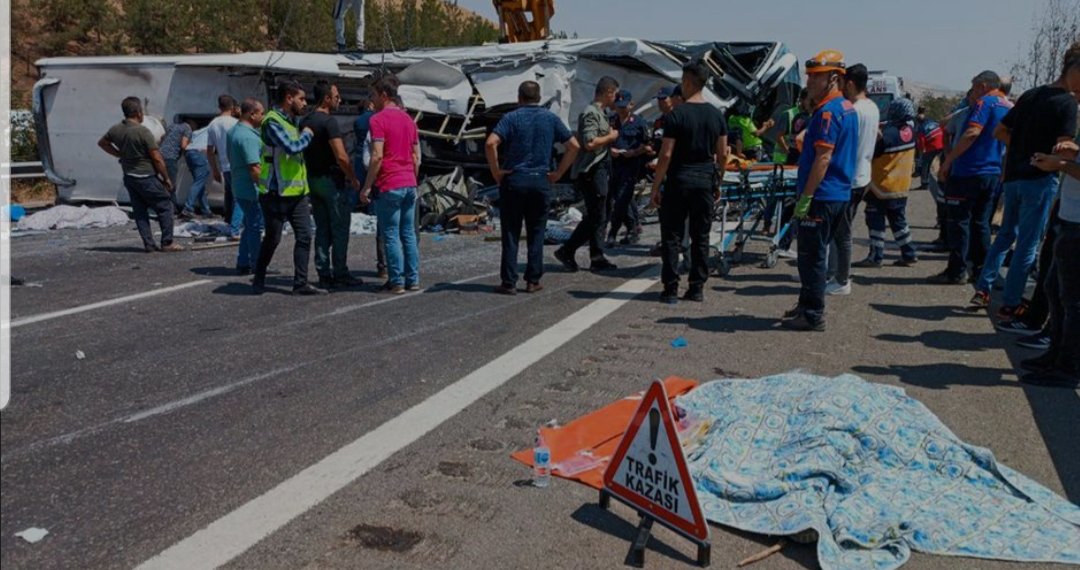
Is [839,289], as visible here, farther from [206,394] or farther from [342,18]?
[342,18]

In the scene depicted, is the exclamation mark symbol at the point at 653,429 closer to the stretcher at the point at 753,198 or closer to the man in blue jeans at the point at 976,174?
the stretcher at the point at 753,198

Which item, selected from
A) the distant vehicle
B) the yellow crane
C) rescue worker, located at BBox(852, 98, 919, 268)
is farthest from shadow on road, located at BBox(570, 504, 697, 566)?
the distant vehicle

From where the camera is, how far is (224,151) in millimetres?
11352

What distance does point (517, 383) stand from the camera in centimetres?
526

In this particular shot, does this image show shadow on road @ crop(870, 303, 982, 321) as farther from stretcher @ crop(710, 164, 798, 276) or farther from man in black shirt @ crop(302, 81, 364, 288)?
A: man in black shirt @ crop(302, 81, 364, 288)

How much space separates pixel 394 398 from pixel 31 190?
1964cm

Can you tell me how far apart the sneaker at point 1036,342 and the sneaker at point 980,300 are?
1024 millimetres

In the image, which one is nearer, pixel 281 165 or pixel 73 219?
pixel 281 165

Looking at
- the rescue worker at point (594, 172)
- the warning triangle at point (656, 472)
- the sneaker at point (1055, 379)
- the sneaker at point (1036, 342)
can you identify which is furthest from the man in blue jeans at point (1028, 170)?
the warning triangle at point (656, 472)

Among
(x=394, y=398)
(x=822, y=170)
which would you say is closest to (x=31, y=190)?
(x=394, y=398)

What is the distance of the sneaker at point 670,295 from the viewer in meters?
7.57

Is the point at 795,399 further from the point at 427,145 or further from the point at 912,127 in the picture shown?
the point at 427,145

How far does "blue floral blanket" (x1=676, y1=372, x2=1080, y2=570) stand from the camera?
331cm

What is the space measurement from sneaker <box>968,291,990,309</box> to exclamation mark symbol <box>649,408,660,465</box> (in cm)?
528
